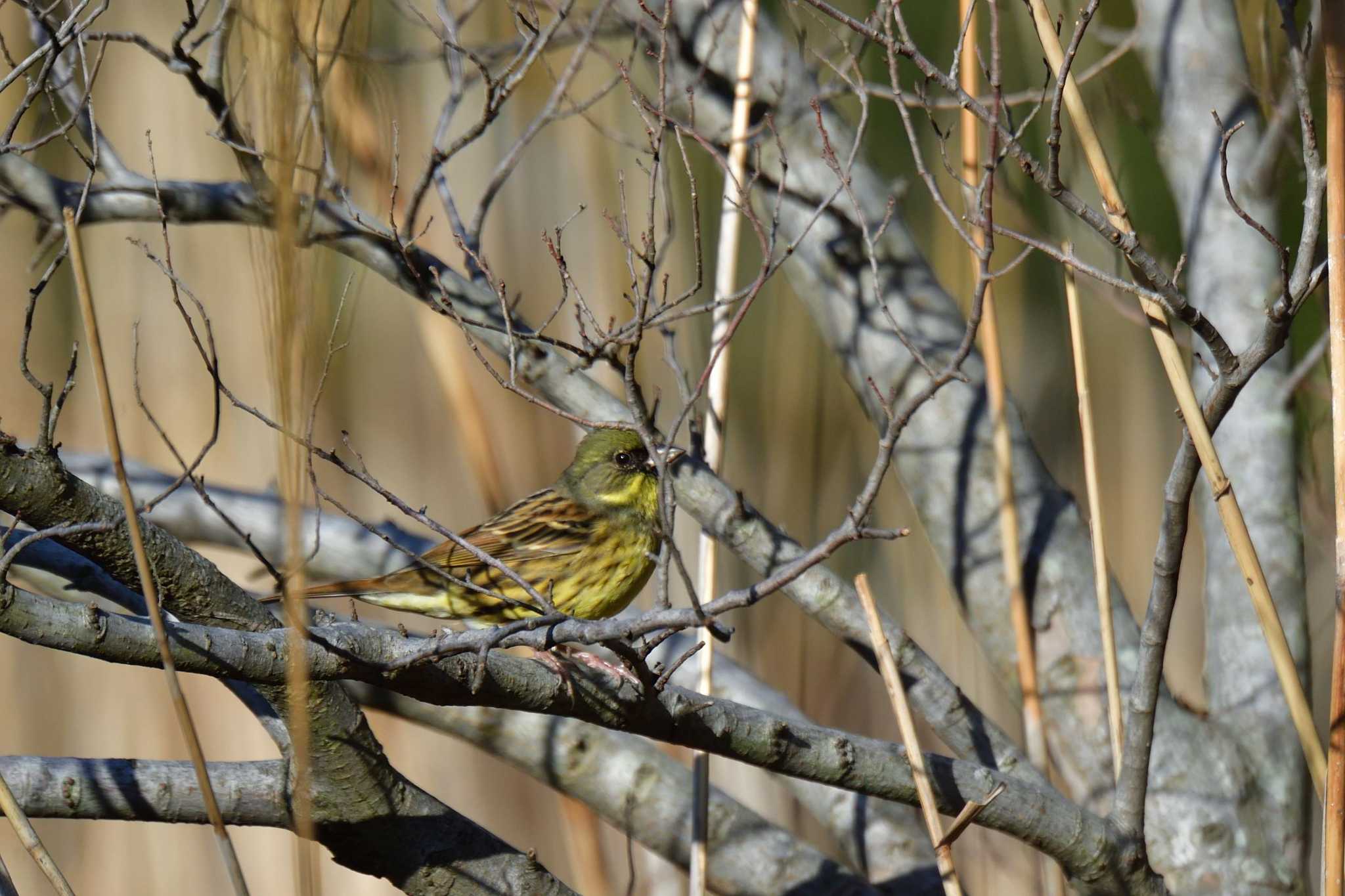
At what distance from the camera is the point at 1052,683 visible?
9.00ft

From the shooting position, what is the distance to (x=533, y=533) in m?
3.51

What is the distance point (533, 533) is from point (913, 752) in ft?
5.88

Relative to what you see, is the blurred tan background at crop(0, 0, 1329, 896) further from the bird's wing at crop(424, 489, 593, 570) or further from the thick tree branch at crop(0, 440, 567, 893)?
the thick tree branch at crop(0, 440, 567, 893)

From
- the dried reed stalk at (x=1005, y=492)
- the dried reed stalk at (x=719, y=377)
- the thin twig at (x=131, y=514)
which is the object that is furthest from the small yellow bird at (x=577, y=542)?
the thin twig at (x=131, y=514)

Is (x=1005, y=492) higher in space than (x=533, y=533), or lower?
lower

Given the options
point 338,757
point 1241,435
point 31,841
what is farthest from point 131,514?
point 1241,435

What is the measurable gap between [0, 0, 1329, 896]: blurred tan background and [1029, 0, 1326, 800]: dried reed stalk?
1.75 meters

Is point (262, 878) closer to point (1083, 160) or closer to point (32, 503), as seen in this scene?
point (32, 503)

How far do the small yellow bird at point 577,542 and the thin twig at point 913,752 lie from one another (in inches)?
51.2

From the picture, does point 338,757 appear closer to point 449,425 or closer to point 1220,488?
point 1220,488

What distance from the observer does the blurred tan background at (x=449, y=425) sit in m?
3.66

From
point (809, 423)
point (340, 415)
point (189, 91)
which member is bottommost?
point (809, 423)

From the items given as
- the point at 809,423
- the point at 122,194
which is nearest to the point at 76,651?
the point at 122,194

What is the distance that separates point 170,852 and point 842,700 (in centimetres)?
214
